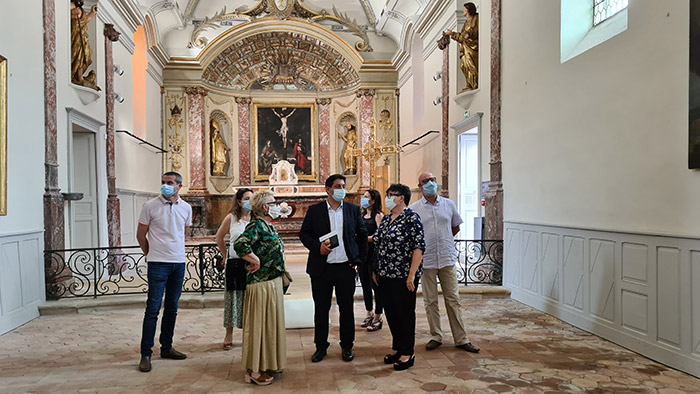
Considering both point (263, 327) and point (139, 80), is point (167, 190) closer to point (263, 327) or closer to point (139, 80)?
point (263, 327)

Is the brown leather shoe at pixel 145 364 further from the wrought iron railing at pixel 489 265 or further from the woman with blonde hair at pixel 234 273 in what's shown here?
the wrought iron railing at pixel 489 265

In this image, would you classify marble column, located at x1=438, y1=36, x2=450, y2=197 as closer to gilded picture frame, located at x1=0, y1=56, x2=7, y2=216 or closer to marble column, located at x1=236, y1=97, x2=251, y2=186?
gilded picture frame, located at x1=0, y1=56, x2=7, y2=216

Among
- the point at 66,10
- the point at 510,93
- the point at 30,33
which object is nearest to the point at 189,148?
the point at 66,10

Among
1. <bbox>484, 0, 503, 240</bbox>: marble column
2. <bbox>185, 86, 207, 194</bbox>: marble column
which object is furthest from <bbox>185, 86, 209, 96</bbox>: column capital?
<bbox>484, 0, 503, 240</bbox>: marble column

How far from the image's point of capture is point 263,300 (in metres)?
3.66

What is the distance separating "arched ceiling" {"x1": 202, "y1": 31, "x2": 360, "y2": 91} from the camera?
15.6 metres

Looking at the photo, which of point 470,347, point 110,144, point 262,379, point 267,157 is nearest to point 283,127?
point 267,157

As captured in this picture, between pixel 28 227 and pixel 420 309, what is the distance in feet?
16.9

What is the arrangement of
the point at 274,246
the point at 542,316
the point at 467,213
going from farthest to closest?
the point at 467,213, the point at 542,316, the point at 274,246

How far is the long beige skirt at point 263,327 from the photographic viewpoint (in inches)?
144

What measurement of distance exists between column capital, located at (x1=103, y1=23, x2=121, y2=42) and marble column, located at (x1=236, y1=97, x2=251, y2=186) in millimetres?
7262

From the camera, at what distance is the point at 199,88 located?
15.3 metres

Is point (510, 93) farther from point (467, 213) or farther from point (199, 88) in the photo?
point (199, 88)

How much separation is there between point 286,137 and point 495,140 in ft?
34.3
